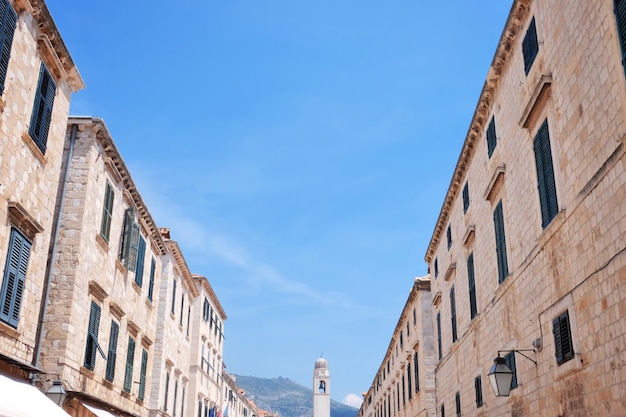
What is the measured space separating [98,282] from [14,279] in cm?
555

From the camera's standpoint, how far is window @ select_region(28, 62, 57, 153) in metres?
13.6

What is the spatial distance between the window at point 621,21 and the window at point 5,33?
33.1ft

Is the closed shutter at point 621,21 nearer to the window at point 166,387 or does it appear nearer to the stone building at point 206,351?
the window at point 166,387

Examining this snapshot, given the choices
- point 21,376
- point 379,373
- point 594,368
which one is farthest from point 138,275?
point 379,373

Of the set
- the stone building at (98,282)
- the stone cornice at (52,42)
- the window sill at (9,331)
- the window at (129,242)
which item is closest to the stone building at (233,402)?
the stone building at (98,282)

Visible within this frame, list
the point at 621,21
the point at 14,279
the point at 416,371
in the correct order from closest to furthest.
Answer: the point at 621,21 < the point at 14,279 < the point at 416,371

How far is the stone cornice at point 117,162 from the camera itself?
701 inches

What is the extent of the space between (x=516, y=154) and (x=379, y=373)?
41.0 metres

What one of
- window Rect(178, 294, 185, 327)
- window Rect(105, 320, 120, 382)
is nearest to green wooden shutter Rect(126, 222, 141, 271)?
window Rect(105, 320, 120, 382)

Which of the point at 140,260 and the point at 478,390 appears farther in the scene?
the point at 140,260

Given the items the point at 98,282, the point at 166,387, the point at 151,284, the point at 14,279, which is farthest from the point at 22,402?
the point at 166,387

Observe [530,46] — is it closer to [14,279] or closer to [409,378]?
[14,279]

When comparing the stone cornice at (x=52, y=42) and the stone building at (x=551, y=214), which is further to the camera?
the stone cornice at (x=52, y=42)

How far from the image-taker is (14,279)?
41.4 feet
